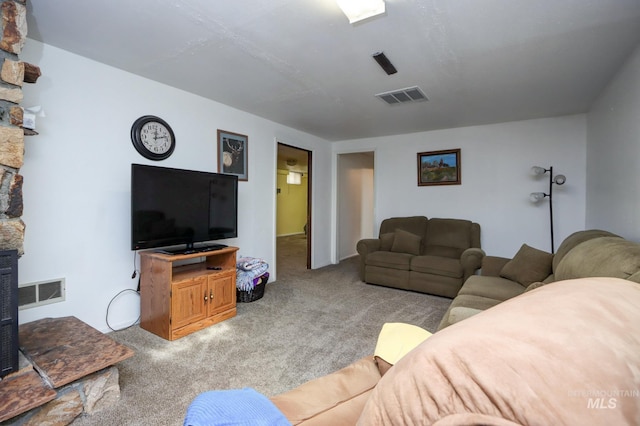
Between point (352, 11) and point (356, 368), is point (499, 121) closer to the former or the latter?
point (352, 11)

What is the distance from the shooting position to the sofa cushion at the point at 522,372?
14.7 inches

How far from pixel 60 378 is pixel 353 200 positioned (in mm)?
5235

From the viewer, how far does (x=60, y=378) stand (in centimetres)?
149

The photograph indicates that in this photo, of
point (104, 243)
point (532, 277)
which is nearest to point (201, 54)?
point (104, 243)

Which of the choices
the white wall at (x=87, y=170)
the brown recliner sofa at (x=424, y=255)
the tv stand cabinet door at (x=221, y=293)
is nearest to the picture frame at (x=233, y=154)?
the white wall at (x=87, y=170)

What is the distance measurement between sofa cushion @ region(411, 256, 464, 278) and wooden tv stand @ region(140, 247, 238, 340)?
230 cm

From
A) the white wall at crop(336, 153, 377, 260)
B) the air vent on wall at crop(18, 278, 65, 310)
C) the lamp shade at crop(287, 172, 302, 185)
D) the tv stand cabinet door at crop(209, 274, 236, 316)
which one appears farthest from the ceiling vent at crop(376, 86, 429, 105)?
the lamp shade at crop(287, 172, 302, 185)

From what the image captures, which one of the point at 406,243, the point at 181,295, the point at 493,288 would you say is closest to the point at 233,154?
the point at 181,295

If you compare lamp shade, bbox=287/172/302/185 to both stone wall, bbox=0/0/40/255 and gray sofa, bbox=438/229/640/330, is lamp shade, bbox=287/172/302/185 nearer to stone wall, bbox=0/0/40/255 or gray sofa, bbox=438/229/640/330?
gray sofa, bbox=438/229/640/330

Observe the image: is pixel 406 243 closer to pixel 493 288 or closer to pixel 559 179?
pixel 493 288

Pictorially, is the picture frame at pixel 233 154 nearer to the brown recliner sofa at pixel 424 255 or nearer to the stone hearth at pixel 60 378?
the brown recliner sofa at pixel 424 255

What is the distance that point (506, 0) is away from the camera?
5.41 ft

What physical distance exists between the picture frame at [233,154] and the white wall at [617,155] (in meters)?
3.68

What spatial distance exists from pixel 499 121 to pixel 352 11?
336 centimetres
